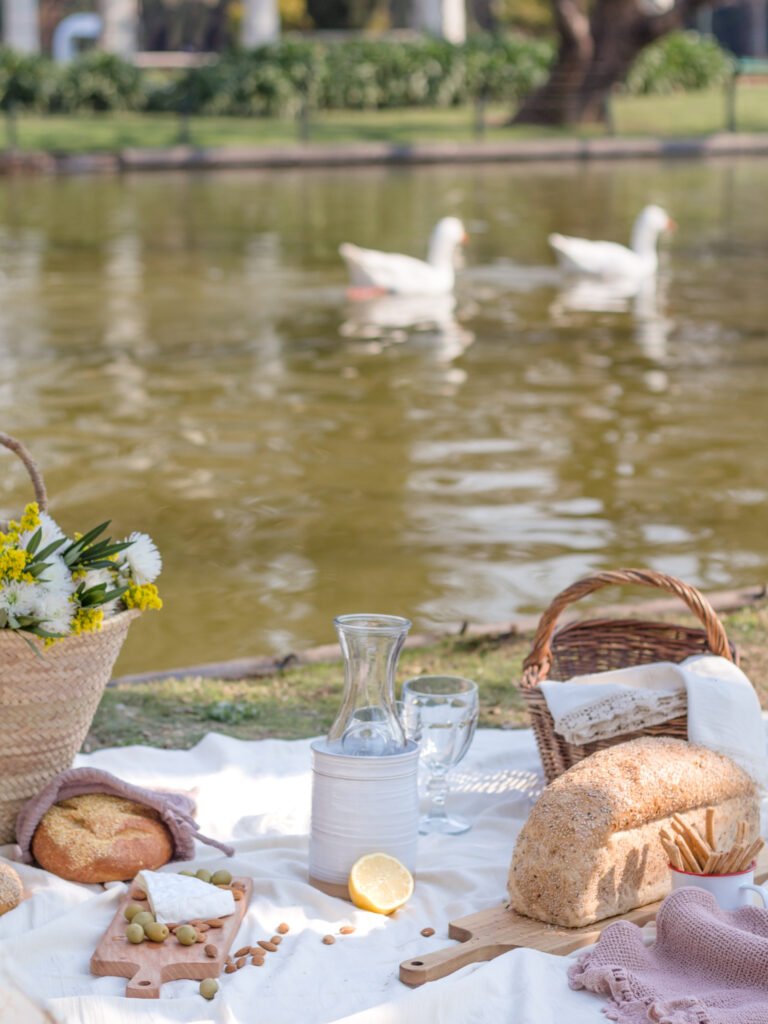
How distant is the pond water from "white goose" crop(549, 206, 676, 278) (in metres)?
0.26

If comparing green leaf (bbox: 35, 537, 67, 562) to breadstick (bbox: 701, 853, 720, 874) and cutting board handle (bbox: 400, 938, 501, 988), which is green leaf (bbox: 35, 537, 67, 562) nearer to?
cutting board handle (bbox: 400, 938, 501, 988)

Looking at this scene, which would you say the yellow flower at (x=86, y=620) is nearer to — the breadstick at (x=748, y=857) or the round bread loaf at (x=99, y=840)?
the round bread loaf at (x=99, y=840)

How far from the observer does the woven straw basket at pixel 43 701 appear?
3854 mm

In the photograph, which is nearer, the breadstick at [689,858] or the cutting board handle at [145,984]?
the cutting board handle at [145,984]

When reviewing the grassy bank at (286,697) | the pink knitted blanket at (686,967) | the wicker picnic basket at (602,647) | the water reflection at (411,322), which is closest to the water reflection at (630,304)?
the water reflection at (411,322)

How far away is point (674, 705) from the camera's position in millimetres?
4172

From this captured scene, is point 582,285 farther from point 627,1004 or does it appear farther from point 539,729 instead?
point 627,1004

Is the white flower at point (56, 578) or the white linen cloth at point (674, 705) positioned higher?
the white flower at point (56, 578)

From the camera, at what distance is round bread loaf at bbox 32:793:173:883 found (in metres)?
3.84

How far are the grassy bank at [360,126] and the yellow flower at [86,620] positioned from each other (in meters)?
25.0

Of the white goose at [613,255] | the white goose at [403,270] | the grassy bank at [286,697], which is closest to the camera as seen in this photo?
the grassy bank at [286,697]

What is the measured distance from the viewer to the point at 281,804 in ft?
14.5

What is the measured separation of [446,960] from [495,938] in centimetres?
16

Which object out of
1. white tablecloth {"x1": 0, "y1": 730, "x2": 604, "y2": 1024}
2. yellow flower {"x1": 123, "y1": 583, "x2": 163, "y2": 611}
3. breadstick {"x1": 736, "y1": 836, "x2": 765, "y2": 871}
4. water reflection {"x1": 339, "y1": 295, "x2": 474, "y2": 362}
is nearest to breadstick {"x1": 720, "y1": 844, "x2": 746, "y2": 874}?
breadstick {"x1": 736, "y1": 836, "x2": 765, "y2": 871}
